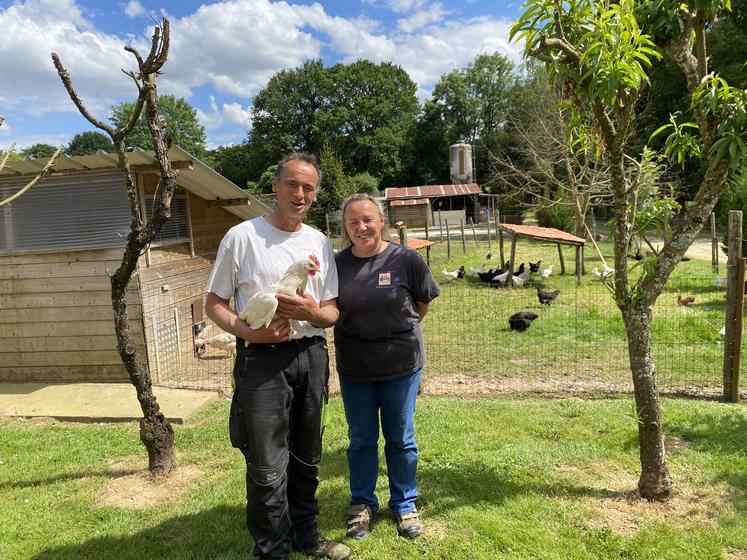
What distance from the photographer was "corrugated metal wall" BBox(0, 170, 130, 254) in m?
7.30

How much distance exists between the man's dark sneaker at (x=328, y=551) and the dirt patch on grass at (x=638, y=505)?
157 cm

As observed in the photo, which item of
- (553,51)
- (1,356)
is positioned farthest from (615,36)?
(1,356)

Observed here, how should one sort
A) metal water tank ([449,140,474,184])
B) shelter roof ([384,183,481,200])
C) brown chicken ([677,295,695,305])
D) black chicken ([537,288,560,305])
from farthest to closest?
metal water tank ([449,140,474,184]) → shelter roof ([384,183,481,200]) → black chicken ([537,288,560,305]) → brown chicken ([677,295,695,305])

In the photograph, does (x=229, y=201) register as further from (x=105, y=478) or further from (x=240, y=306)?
(x=240, y=306)

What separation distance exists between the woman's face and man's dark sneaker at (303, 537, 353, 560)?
1.76m

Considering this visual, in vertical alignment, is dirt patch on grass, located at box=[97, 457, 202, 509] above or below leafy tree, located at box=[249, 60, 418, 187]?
below

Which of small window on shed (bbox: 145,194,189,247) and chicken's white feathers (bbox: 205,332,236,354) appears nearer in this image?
chicken's white feathers (bbox: 205,332,236,354)

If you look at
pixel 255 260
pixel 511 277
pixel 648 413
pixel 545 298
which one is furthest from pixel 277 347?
pixel 511 277

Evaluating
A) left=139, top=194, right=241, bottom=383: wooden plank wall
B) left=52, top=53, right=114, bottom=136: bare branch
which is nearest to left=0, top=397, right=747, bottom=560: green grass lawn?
left=139, top=194, right=241, bottom=383: wooden plank wall

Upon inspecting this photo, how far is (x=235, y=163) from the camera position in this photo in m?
63.2

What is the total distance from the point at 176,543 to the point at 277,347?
1666 mm

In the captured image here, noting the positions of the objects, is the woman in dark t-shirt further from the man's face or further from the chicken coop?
the chicken coop

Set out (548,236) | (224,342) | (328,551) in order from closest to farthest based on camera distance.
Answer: (328,551)
(224,342)
(548,236)

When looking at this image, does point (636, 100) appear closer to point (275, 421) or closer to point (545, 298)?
point (275, 421)
